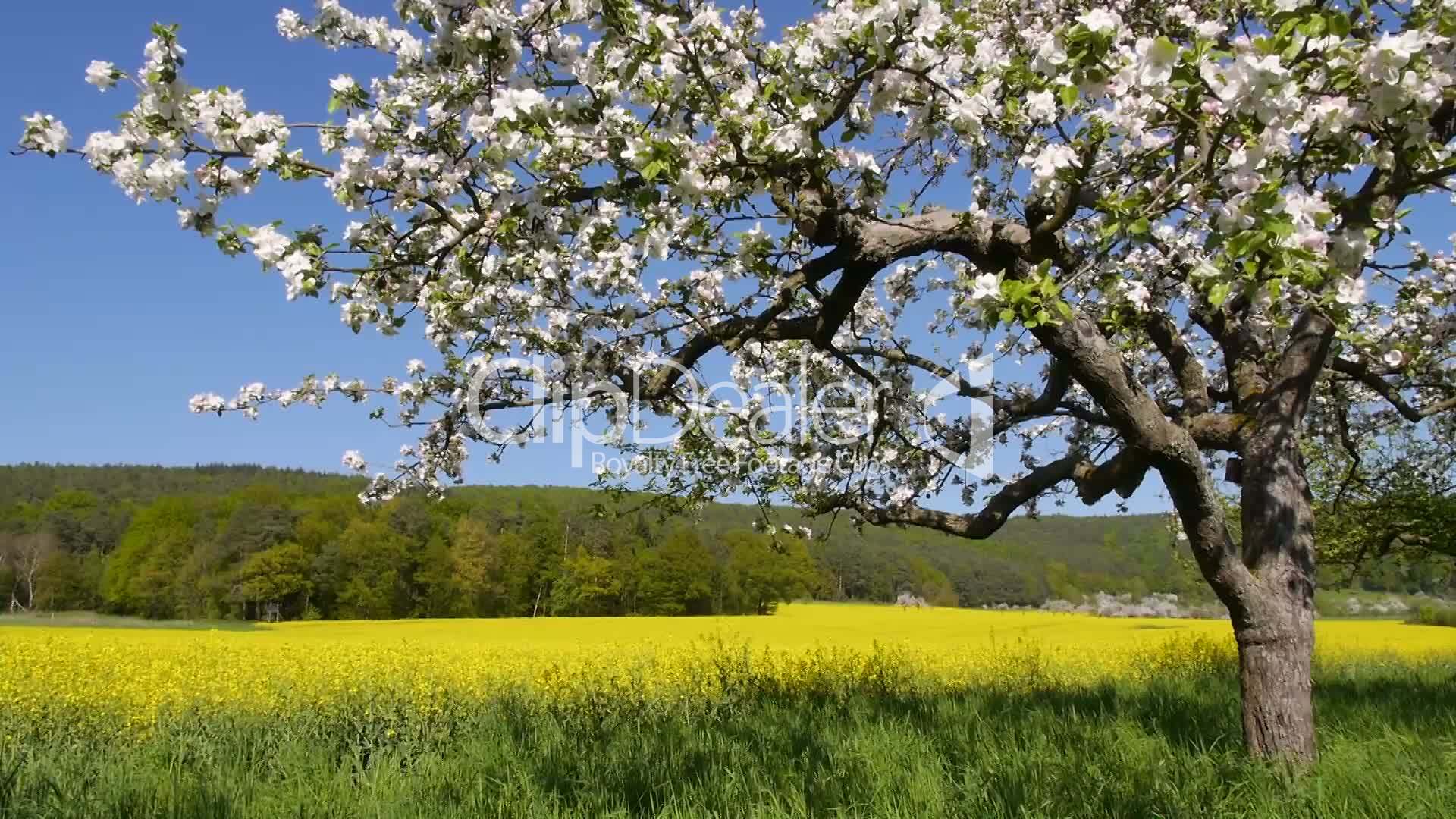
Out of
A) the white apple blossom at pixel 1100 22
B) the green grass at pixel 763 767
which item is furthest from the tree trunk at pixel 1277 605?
the white apple blossom at pixel 1100 22

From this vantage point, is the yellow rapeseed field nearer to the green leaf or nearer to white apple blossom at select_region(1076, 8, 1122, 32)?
the green leaf

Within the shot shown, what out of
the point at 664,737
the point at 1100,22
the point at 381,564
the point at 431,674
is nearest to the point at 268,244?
the point at 1100,22

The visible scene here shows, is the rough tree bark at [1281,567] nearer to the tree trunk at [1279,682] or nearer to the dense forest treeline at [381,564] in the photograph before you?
the tree trunk at [1279,682]

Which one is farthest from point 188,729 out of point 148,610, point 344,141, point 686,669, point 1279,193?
point 148,610

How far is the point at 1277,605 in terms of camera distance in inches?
208

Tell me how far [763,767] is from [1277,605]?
10.8 ft

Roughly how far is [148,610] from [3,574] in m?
12.7

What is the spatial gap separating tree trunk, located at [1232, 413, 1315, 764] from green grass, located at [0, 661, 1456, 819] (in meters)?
0.27

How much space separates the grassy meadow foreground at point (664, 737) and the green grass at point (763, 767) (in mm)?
25

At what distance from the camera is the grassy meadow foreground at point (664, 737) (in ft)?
14.4

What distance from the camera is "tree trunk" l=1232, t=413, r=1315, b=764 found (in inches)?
203

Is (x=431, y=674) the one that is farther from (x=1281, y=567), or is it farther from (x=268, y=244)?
(x=1281, y=567)

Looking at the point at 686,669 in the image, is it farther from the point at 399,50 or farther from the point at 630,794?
the point at 399,50

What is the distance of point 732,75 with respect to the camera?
4.64m
